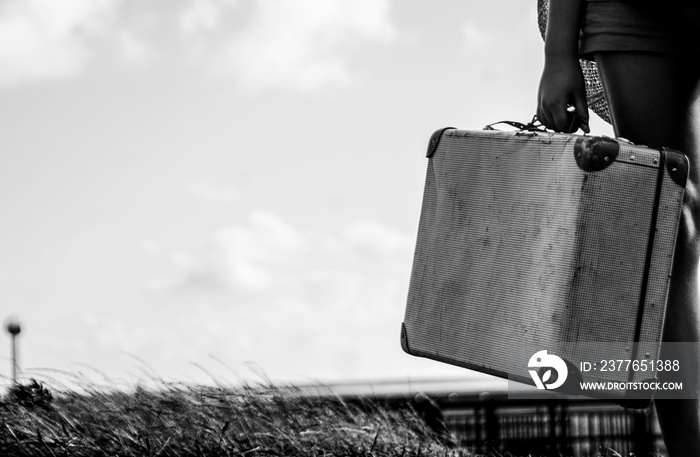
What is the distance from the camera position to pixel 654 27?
8.71 ft

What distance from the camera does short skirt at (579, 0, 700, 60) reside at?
2650 millimetres

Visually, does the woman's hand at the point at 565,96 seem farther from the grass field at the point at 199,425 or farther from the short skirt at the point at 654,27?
the grass field at the point at 199,425

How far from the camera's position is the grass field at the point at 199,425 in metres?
3.90

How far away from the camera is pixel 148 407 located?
5.19 metres

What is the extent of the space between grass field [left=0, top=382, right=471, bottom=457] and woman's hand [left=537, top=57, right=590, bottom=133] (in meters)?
1.84

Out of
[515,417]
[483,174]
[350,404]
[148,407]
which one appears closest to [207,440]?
[148,407]

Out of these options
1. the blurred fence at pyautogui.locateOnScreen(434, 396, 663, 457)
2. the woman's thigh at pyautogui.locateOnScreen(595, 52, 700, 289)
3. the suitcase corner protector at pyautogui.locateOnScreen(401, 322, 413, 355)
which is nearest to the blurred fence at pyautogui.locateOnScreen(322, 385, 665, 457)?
the blurred fence at pyautogui.locateOnScreen(434, 396, 663, 457)

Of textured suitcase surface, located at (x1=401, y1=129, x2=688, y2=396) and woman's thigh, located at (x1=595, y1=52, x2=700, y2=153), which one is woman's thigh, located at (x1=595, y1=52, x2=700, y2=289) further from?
textured suitcase surface, located at (x1=401, y1=129, x2=688, y2=396)

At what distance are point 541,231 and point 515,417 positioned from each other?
753cm

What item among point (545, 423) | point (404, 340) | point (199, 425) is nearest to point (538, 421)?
point (545, 423)

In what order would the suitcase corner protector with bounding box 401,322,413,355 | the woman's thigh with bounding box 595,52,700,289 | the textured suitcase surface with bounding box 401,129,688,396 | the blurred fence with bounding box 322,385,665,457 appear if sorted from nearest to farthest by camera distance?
the textured suitcase surface with bounding box 401,129,688,396, the woman's thigh with bounding box 595,52,700,289, the suitcase corner protector with bounding box 401,322,413,355, the blurred fence with bounding box 322,385,665,457

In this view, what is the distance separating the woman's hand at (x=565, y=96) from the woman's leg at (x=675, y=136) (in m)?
0.08

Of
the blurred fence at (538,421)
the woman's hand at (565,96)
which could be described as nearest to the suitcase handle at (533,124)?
the woman's hand at (565,96)

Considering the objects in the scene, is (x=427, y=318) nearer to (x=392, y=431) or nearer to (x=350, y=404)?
(x=392, y=431)
